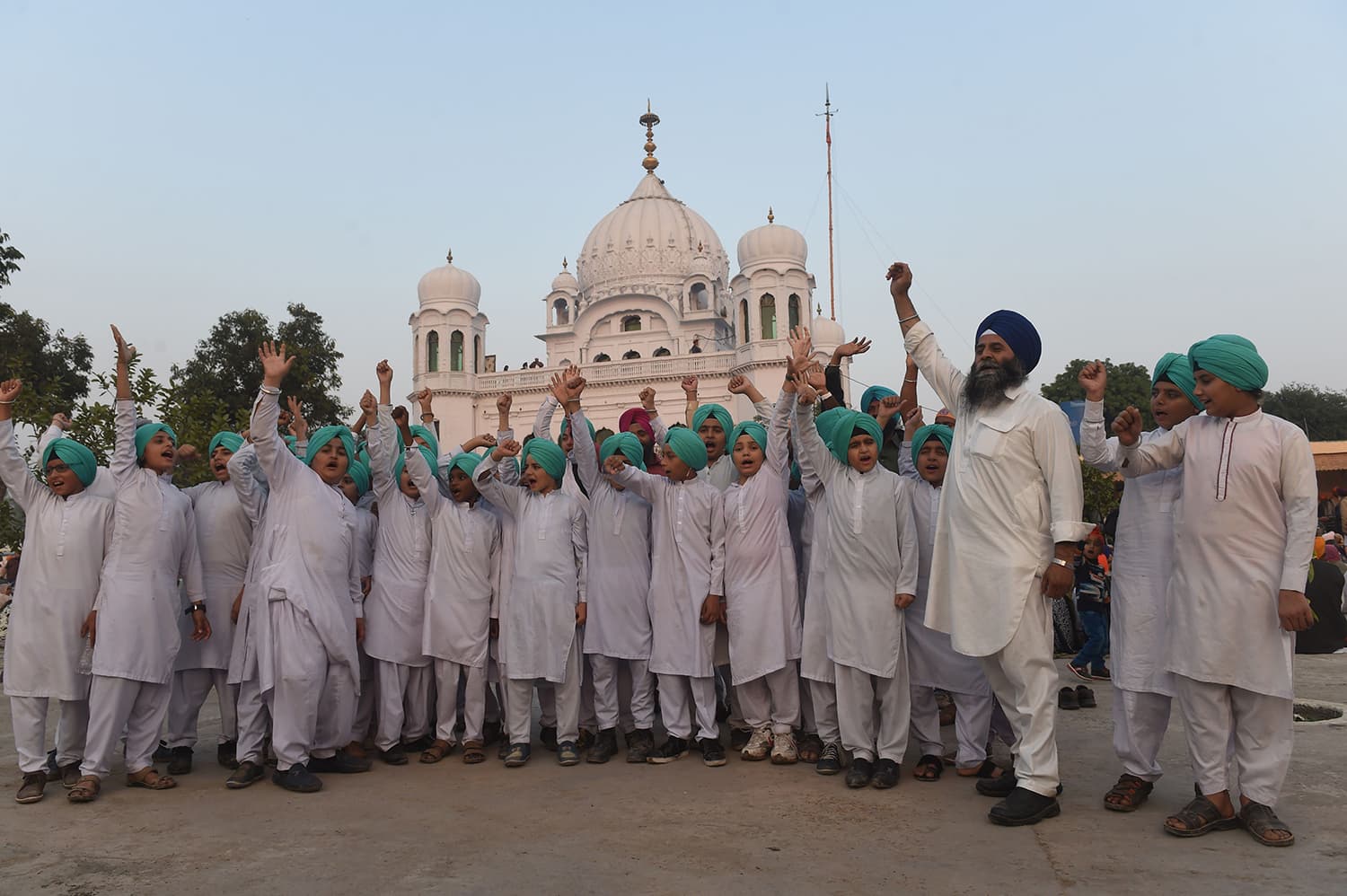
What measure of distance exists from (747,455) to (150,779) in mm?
3195

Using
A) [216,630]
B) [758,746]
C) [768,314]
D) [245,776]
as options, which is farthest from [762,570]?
[768,314]

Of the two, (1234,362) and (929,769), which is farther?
(929,769)

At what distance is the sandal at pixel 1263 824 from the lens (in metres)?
3.30

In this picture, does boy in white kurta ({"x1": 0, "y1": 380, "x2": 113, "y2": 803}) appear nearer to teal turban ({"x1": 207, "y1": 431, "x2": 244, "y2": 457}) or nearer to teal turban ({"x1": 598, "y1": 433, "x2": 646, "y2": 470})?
teal turban ({"x1": 207, "y1": 431, "x2": 244, "y2": 457})

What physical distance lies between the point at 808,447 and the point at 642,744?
1.70 metres

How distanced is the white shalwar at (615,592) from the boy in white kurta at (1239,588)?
2508mm

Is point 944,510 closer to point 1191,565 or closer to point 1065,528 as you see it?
point 1065,528

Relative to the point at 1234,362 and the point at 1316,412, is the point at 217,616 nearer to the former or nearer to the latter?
the point at 1234,362

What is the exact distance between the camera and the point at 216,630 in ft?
16.5

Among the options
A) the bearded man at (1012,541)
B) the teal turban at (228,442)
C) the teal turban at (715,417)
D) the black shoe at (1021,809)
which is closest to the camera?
the black shoe at (1021,809)

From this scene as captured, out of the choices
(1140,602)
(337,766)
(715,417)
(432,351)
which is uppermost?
(432,351)

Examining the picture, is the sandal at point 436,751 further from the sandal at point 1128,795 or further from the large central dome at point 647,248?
the large central dome at point 647,248

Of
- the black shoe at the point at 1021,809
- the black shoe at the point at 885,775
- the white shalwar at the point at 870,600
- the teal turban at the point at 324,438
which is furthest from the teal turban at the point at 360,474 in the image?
the black shoe at the point at 1021,809

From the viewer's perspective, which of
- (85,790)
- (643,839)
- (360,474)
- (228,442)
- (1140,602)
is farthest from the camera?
(360,474)
